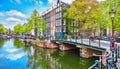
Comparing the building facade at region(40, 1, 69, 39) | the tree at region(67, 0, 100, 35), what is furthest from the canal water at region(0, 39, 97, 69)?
the building facade at region(40, 1, 69, 39)

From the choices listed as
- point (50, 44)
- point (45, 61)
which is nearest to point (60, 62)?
point (45, 61)

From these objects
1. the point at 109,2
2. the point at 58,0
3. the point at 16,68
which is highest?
the point at 58,0

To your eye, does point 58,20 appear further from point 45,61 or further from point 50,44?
point 45,61

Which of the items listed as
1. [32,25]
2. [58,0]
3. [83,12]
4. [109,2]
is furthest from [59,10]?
[109,2]

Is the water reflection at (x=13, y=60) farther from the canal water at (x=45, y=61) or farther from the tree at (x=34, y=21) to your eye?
the tree at (x=34, y=21)

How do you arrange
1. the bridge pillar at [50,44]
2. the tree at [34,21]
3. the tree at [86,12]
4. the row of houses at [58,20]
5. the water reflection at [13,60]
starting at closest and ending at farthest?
the water reflection at [13,60], the bridge pillar at [50,44], the tree at [86,12], the row of houses at [58,20], the tree at [34,21]

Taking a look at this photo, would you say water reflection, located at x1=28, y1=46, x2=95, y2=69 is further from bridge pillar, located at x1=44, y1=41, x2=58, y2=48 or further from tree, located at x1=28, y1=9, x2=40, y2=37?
tree, located at x1=28, y1=9, x2=40, y2=37

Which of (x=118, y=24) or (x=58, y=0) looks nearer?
(x=118, y=24)

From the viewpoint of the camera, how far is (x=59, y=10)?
57.2m

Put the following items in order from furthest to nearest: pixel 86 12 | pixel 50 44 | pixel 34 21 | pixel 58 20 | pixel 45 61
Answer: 1. pixel 58 20
2. pixel 34 21
3. pixel 86 12
4. pixel 50 44
5. pixel 45 61

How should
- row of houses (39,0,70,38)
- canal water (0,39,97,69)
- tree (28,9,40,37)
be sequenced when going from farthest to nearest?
tree (28,9,40,37)
row of houses (39,0,70,38)
canal water (0,39,97,69)

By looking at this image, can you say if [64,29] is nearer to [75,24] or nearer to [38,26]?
[75,24]

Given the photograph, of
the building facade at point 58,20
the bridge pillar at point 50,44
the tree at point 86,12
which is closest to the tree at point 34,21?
the building facade at point 58,20

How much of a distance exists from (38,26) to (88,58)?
33803mm
